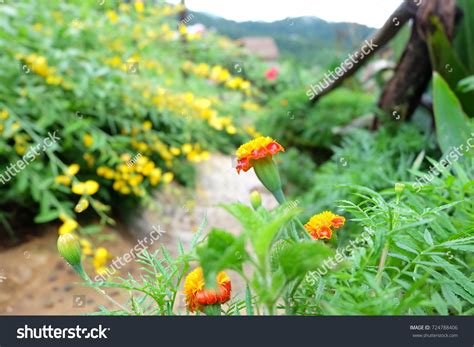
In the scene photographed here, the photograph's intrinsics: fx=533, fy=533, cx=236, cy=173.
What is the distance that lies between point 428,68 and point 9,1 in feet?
3.60

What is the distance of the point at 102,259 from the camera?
3.74 feet

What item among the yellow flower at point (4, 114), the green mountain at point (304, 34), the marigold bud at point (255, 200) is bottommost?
the marigold bud at point (255, 200)

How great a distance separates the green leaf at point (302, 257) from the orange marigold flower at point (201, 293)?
0.16ft

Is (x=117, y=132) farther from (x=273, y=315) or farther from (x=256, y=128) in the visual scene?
(x=273, y=315)

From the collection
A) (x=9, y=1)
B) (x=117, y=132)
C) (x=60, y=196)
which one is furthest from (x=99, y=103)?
(x=9, y=1)

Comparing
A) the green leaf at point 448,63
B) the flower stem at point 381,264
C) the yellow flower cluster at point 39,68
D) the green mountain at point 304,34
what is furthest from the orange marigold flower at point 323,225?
the green mountain at point 304,34

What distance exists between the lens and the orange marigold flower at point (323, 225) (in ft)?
0.91

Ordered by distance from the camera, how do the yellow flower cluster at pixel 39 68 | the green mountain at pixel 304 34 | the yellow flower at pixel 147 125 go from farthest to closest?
the green mountain at pixel 304 34 < the yellow flower at pixel 147 125 < the yellow flower cluster at pixel 39 68

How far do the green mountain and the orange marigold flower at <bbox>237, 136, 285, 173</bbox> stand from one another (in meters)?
1.69

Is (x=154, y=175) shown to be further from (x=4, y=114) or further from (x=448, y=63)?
(x=448, y=63)

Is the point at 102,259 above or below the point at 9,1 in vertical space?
below

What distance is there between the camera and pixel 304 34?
2.36 meters

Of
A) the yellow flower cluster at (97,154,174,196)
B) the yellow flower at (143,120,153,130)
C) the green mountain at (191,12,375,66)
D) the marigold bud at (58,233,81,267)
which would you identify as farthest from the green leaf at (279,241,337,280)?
the green mountain at (191,12,375,66)

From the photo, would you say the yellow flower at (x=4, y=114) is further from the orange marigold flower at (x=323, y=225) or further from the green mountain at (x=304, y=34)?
the orange marigold flower at (x=323, y=225)
